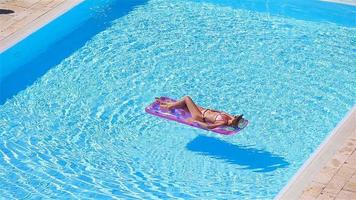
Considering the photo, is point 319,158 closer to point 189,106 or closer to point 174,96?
point 189,106

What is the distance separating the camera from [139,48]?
17.4 m

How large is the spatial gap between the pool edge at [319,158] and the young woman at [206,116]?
1.28 m

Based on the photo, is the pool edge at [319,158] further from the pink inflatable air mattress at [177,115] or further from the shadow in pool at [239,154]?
the pink inflatable air mattress at [177,115]

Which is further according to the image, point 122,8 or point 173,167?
point 122,8

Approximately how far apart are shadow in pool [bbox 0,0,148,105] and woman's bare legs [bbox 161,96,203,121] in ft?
10.9

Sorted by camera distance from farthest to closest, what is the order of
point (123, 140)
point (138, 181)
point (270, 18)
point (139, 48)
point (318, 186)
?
point (270, 18) → point (139, 48) → point (123, 140) → point (138, 181) → point (318, 186)

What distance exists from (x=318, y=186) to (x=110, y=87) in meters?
5.08

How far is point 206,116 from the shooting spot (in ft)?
44.8

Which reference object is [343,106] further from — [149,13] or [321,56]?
[149,13]

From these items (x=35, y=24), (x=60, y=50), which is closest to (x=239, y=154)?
(x=60, y=50)

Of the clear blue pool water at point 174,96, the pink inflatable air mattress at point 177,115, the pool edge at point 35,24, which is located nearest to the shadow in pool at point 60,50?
the clear blue pool water at point 174,96

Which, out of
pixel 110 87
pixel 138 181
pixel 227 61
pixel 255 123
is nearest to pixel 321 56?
pixel 227 61

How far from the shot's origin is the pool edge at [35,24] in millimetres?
17219

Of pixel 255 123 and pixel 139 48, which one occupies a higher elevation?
pixel 139 48
